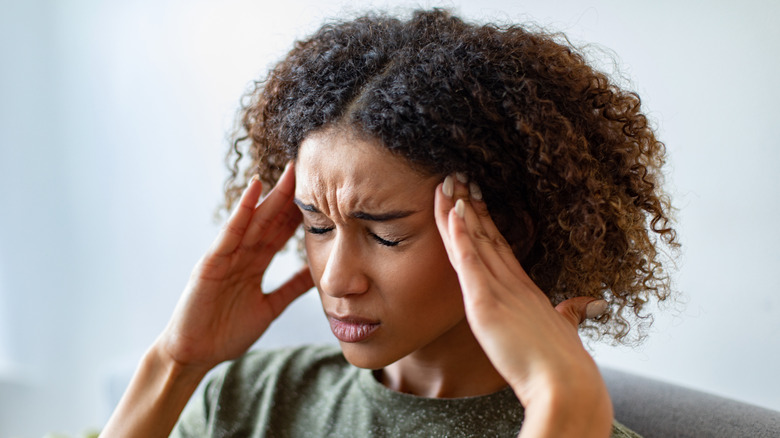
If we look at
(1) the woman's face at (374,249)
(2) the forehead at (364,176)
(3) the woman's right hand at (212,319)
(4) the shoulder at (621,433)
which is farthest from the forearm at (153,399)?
(4) the shoulder at (621,433)

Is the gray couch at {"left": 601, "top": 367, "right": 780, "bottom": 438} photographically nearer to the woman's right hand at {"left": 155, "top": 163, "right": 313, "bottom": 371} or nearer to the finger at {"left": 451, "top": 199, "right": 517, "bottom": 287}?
the finger at {"left": 451, "top": 199, "right": 517, "bottom": 287}

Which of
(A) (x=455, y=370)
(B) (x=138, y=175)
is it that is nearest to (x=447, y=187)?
(A) (x=455, y=370)

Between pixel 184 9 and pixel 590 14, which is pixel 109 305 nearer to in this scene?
pixel 184 9

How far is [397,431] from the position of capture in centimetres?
123

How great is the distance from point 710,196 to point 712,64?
24 cm

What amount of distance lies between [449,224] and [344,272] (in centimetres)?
16

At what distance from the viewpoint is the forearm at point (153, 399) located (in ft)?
4.10

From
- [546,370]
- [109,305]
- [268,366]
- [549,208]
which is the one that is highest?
[549,208]

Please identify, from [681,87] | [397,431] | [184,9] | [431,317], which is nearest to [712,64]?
[681,87]

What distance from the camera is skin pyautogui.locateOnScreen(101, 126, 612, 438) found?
96cm

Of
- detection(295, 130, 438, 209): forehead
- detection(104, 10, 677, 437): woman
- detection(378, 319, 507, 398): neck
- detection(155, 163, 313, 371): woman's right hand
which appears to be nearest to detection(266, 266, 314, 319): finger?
detection(155, 163, 313, 371): woman's right hand

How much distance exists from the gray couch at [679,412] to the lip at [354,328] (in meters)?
0.51

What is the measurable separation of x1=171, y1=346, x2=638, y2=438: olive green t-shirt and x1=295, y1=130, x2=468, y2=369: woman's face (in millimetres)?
156

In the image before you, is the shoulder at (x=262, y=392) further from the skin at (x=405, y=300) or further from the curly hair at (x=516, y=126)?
the curly hair at (x=516, y=126)
